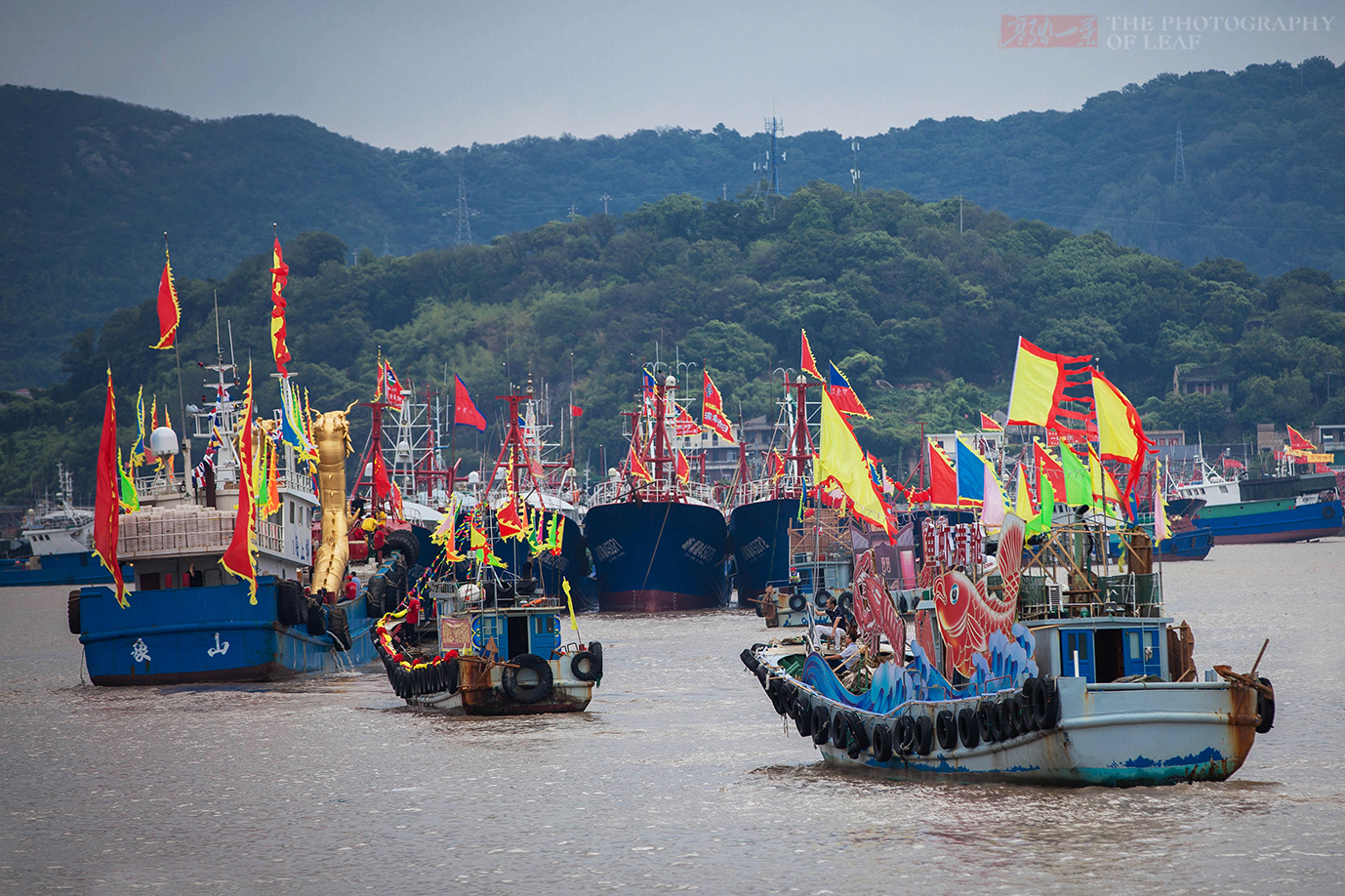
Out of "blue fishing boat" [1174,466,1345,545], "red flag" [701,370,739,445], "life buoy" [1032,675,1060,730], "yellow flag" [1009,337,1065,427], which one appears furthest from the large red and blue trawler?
"blue fishing boat" [1174,466,1345,545]

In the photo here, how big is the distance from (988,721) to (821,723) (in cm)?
460

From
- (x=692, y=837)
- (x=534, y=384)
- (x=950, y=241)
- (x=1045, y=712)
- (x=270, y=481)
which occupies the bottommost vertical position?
(x=692, y=837)

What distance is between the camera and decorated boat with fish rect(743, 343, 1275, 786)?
2319 cm

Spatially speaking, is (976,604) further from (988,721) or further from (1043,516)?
(1043,516)

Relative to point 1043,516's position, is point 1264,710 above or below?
below

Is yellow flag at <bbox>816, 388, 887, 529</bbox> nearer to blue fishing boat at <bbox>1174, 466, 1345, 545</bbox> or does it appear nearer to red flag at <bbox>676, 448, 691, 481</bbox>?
red flag at <bbox>676, 448, 691, 481</bbox>

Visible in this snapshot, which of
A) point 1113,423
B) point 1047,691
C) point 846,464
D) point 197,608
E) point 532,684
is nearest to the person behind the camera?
point 1047,691

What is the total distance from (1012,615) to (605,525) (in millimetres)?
52466

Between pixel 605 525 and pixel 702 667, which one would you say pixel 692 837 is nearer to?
pixel 702 667

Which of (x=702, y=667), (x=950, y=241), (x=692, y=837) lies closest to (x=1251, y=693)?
(x=692, y=837)

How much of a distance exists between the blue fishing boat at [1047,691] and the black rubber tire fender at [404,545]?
3423cm

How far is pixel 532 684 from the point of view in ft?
118

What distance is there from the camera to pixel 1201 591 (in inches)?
3029

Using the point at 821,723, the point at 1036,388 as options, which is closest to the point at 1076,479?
the point at 1036,388
